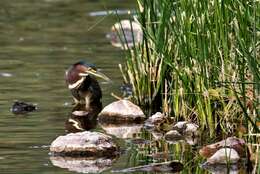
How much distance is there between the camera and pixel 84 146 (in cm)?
931

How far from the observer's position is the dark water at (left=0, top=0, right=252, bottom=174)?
9250 millimetres

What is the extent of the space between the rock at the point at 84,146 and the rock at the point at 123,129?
2.99 ft

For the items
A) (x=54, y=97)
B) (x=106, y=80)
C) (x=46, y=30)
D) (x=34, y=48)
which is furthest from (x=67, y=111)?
(x=46, y=30)

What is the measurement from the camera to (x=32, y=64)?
46.8ft

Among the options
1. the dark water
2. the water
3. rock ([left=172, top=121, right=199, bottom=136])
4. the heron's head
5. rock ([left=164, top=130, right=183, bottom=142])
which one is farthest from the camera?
the heron's head

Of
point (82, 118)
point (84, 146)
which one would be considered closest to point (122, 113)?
point (82, 118)

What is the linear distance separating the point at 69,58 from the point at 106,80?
5.09 feet

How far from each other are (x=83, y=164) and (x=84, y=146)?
317mm

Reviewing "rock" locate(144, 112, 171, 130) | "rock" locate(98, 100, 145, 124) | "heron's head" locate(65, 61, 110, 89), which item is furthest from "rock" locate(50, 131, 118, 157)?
"heron's head" locate(65, 61, 110, 89)

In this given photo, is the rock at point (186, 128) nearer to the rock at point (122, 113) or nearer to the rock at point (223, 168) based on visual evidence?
the rock at point (122, 113)

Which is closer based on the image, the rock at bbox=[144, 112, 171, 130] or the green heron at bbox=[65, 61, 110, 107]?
the rock at bbox=[144, 112, 171, 130]

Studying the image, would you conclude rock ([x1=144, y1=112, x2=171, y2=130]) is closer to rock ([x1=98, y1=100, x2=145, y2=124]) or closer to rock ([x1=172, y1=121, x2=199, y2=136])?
rock ([x1=98, y1=100, x2=145, y2=124])

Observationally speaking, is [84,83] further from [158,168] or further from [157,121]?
→ [158,168]

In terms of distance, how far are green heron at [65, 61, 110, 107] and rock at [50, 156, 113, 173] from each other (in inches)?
123
